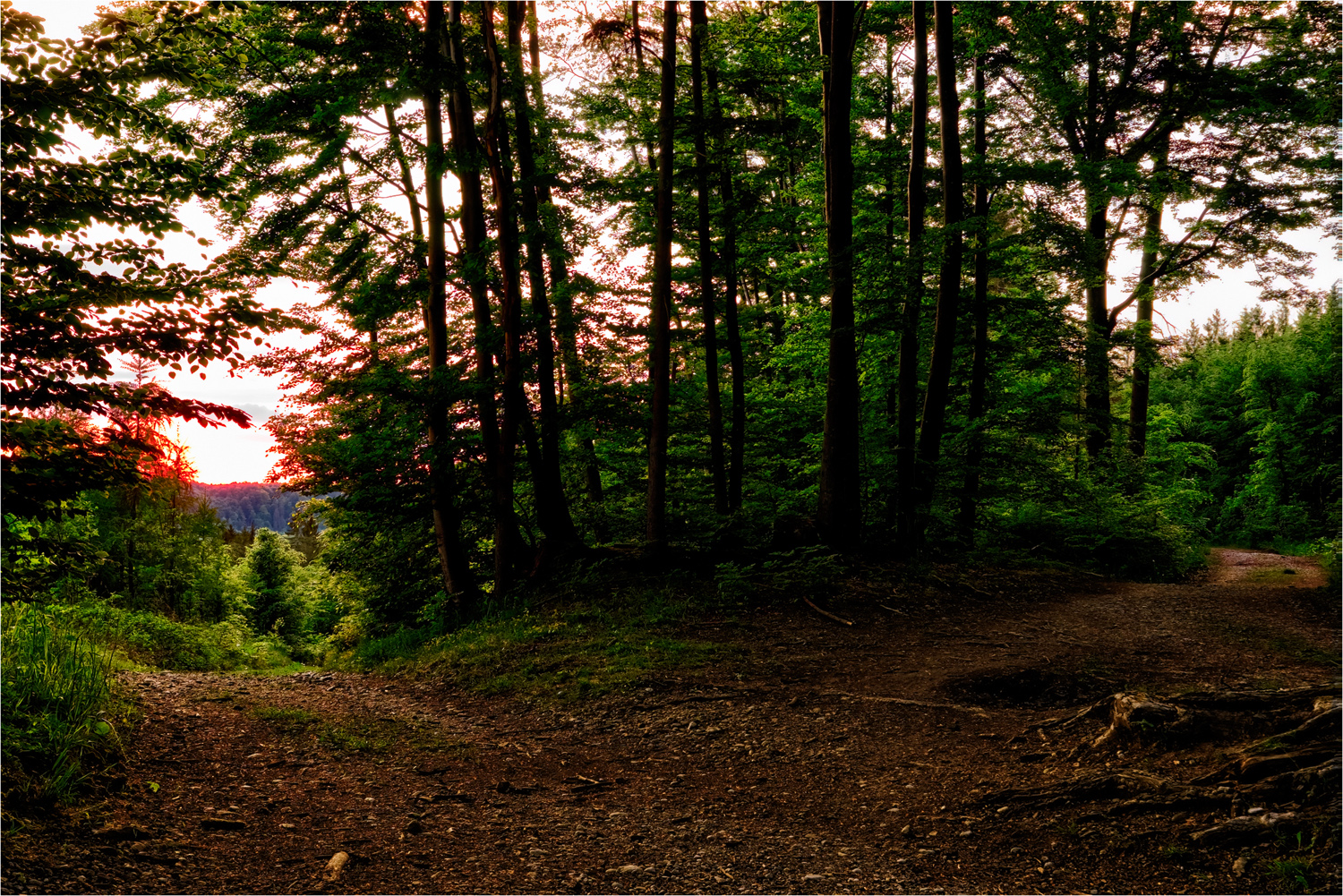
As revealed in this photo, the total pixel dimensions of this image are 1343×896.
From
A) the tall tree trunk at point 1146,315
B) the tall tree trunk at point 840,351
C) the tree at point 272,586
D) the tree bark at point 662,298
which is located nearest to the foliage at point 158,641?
the tree bark at point 662,298

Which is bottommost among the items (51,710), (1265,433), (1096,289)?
(51,710)

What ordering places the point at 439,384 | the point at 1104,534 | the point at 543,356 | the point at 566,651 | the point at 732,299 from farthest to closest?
the point at 1104,534, the point at 732,299, the point at 543,356, the point at 439,384, the point at 566,651

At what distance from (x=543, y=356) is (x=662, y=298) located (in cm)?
223

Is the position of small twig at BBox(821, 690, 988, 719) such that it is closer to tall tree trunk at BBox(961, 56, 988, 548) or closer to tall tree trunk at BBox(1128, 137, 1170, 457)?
tall tree trunk at BBox(961, 56, 988, 548)

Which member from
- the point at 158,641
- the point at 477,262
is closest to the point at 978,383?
the point at 477,262

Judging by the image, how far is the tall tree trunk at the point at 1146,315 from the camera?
50.1ft

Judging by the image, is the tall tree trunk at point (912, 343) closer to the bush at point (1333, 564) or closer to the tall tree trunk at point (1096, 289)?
the tall tree trunk at point (1096, 289)

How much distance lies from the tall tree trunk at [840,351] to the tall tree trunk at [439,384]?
570 cm

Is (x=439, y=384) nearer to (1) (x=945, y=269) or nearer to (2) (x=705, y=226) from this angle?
(2) (x=705, y=226)

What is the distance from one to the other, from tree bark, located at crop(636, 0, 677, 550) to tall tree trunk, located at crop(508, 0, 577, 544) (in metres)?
1.59

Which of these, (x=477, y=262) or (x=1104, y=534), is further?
(x=1104, y=534)

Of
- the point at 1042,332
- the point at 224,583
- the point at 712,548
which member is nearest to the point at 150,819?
the point at 712,548

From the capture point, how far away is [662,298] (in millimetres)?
10664

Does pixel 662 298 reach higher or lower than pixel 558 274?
lower
